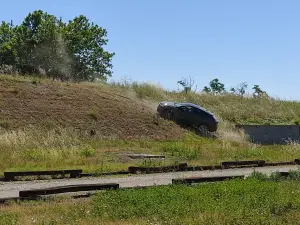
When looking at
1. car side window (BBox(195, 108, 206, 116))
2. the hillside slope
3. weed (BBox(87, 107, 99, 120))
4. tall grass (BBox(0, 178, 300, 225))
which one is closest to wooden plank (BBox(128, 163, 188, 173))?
tall grass (BBox(0, 178, 300, 225))

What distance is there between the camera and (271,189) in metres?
13.1

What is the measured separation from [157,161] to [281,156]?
8.14m

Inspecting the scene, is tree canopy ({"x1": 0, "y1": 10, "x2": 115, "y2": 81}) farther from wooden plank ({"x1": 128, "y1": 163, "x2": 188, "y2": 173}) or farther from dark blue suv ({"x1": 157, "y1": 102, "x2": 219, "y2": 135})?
wooden plank ({"x1": 128, "y1": 163, "x2": 188, "y2": 173})

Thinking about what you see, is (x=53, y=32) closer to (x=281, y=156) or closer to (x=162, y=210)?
(x=281, y=156)

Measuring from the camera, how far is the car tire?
34.2 m

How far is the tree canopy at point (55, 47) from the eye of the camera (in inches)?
1941

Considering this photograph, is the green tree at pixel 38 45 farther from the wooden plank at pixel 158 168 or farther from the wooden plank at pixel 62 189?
the wooden plank at pixel 62 189

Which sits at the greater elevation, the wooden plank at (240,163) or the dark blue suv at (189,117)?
the dark blue suv at (189,117)

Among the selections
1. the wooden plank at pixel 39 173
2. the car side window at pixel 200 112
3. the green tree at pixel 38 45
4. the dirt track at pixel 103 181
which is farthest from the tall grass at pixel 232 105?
the wooden plank at pixel 39 173

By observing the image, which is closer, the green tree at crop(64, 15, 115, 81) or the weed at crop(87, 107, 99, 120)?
the weed at crop(87, 107, 99, 120)

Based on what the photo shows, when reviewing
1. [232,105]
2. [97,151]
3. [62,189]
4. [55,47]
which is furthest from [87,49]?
[62,189]

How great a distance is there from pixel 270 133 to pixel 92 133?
15.8m

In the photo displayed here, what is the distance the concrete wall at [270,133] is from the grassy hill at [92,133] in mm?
1446

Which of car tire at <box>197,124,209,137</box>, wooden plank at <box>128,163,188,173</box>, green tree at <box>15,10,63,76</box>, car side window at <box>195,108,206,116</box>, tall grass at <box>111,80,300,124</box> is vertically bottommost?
wooden plank at <box>128,163,188,173</box>
